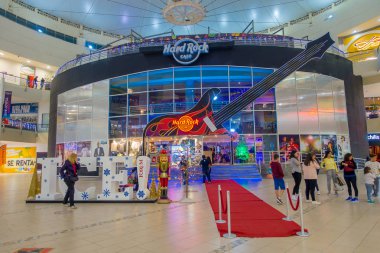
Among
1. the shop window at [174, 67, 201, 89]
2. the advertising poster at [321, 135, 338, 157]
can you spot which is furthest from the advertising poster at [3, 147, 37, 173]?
the advertising poster at [321, 135, 338, 157]

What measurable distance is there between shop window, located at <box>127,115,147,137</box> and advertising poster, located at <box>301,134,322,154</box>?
1143 centimetres

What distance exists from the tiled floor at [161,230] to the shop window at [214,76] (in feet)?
39.7

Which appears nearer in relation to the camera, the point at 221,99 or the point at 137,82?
the point at 221,99

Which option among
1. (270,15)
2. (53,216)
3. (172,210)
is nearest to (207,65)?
(172,210)

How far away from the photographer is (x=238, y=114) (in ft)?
63.7

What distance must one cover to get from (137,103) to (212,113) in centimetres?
605

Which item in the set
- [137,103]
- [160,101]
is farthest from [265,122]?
[137,103]

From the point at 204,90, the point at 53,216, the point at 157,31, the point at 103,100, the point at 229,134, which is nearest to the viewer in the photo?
the point at 53,216

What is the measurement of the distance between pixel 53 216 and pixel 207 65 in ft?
48.3

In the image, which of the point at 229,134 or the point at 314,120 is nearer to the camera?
the point at 229,134

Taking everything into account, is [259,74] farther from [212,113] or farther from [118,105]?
[118,105]

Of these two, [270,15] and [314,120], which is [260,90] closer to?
[314,120]

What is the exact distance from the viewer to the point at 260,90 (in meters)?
19.0

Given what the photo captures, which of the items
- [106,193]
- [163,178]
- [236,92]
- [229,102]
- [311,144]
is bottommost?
[106,193]
